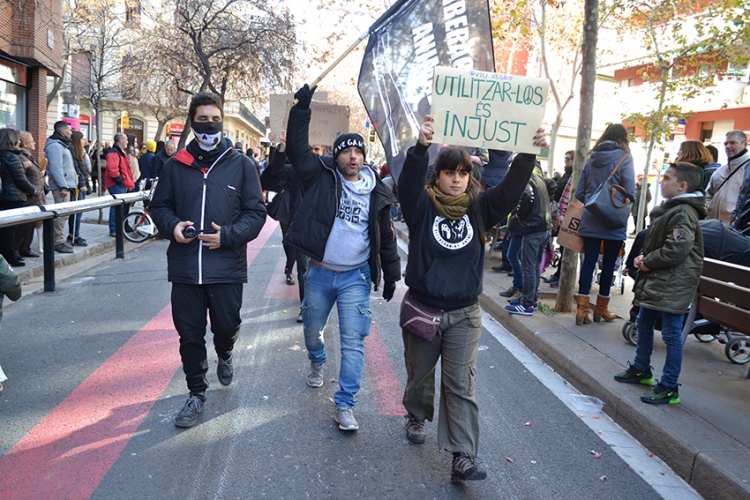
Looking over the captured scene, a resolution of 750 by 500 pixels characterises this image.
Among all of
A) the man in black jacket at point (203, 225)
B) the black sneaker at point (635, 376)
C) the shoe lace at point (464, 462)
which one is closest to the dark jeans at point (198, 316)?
the man in black jacket at point (203, 225)

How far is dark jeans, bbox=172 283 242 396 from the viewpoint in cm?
407

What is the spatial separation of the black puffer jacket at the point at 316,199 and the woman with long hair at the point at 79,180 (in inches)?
314

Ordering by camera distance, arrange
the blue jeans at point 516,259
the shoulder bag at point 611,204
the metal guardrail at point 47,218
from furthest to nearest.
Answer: the blue jeans at point 516,259 → the metal guardrail at point 47,218 → the shoulder bag at point 611,204

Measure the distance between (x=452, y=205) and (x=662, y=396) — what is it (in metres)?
2.26

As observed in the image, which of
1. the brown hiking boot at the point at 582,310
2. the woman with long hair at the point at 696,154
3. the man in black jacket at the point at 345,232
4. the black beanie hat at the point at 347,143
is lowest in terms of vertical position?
the brown hiking boot at the point at 582,310

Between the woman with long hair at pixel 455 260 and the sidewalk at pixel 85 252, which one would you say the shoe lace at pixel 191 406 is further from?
the sidewalk at pixel 85 252

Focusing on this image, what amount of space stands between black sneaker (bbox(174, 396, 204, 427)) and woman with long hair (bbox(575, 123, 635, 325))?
4.27 metres

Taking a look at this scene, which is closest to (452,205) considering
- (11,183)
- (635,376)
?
(635,376)

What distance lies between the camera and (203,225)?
13.2 ft

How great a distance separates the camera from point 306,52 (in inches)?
802

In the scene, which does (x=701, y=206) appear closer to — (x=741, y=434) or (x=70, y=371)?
(x=741, y=434)

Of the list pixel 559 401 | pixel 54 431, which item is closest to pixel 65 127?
pixel 54 431

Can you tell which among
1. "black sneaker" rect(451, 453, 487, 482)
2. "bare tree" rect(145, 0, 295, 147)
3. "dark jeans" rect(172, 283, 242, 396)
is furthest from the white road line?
"bare tree" rect(145, 0, 295, 147)

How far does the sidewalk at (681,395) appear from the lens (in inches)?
144
